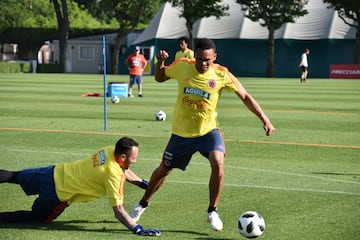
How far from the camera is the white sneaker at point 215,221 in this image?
8.17 meters

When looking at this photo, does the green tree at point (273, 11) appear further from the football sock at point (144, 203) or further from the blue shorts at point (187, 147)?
the football sock at point (144, 203)

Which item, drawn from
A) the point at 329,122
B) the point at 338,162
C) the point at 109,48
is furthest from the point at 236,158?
the point at 109,48

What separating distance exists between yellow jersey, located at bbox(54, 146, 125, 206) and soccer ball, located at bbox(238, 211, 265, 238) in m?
1.25

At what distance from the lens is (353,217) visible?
8953mm

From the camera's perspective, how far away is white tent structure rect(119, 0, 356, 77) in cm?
7106

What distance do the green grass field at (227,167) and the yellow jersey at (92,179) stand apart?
39 cm

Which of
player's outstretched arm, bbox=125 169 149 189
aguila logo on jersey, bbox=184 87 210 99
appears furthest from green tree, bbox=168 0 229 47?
aguila logo on jersey, bbox=184 87 210 99

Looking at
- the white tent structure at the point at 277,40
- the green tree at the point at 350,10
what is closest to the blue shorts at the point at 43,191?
the green tree at the point at 350,10

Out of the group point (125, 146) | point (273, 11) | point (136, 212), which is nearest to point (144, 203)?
point (136, 212)

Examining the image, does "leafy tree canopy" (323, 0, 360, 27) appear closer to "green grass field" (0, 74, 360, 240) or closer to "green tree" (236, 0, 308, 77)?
"green tree" (236, 0, 308, 77)

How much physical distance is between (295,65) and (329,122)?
170 feet

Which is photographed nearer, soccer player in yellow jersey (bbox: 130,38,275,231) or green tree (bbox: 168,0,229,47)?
soccer player in yellow jersey (bbox: 130,38,275,231)

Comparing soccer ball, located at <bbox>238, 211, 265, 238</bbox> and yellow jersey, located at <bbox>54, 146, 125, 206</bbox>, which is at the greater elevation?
yellow jersey, located at <bbox>54, 146, 125, 206</bbox>

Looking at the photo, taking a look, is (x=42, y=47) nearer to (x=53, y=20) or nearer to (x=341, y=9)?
(x=53, y=20)
